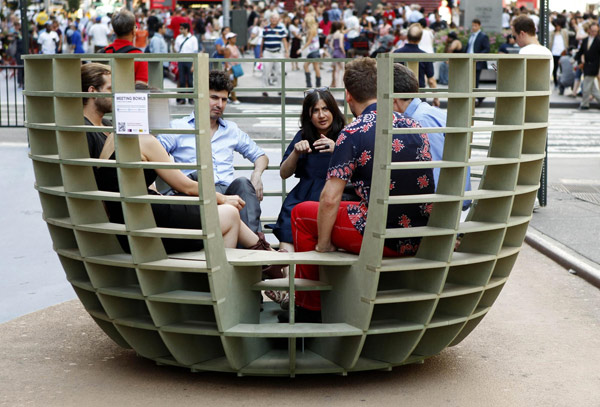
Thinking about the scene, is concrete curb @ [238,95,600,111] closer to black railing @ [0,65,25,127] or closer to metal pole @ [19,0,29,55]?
black railing @ [0,65,25,127]

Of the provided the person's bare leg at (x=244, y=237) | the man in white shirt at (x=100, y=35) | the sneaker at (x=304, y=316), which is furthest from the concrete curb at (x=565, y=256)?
the man in white shirt at (x=100, y=35)

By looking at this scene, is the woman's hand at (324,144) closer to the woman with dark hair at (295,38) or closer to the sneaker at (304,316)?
the sneaker at (304,316)

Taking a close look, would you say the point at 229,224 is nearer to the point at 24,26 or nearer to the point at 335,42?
the point at 24,26

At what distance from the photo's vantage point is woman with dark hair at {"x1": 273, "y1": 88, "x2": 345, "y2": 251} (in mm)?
5656

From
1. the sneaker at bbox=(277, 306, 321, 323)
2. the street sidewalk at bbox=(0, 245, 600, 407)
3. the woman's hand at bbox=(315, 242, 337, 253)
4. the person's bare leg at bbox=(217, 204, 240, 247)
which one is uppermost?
the person's bare leg at bbox=(217, 204, 240, 247)

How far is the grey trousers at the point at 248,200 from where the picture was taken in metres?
5.93

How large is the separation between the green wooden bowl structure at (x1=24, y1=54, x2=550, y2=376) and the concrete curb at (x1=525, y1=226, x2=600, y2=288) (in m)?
2.49

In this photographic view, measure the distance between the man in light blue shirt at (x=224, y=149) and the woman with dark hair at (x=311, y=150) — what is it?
23 centimetres

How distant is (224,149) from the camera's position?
21.3 ft

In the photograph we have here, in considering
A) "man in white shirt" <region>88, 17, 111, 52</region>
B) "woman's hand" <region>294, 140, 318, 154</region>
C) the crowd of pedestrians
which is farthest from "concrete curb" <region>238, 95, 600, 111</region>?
"woman's hand" <region>294, 140, 318, 154</region>

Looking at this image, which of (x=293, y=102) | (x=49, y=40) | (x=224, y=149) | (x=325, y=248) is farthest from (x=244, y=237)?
(x=49, y=40)

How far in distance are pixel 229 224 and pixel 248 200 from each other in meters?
1.14

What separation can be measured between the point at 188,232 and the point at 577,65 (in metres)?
20.7

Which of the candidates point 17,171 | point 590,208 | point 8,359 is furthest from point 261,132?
point 8,359
